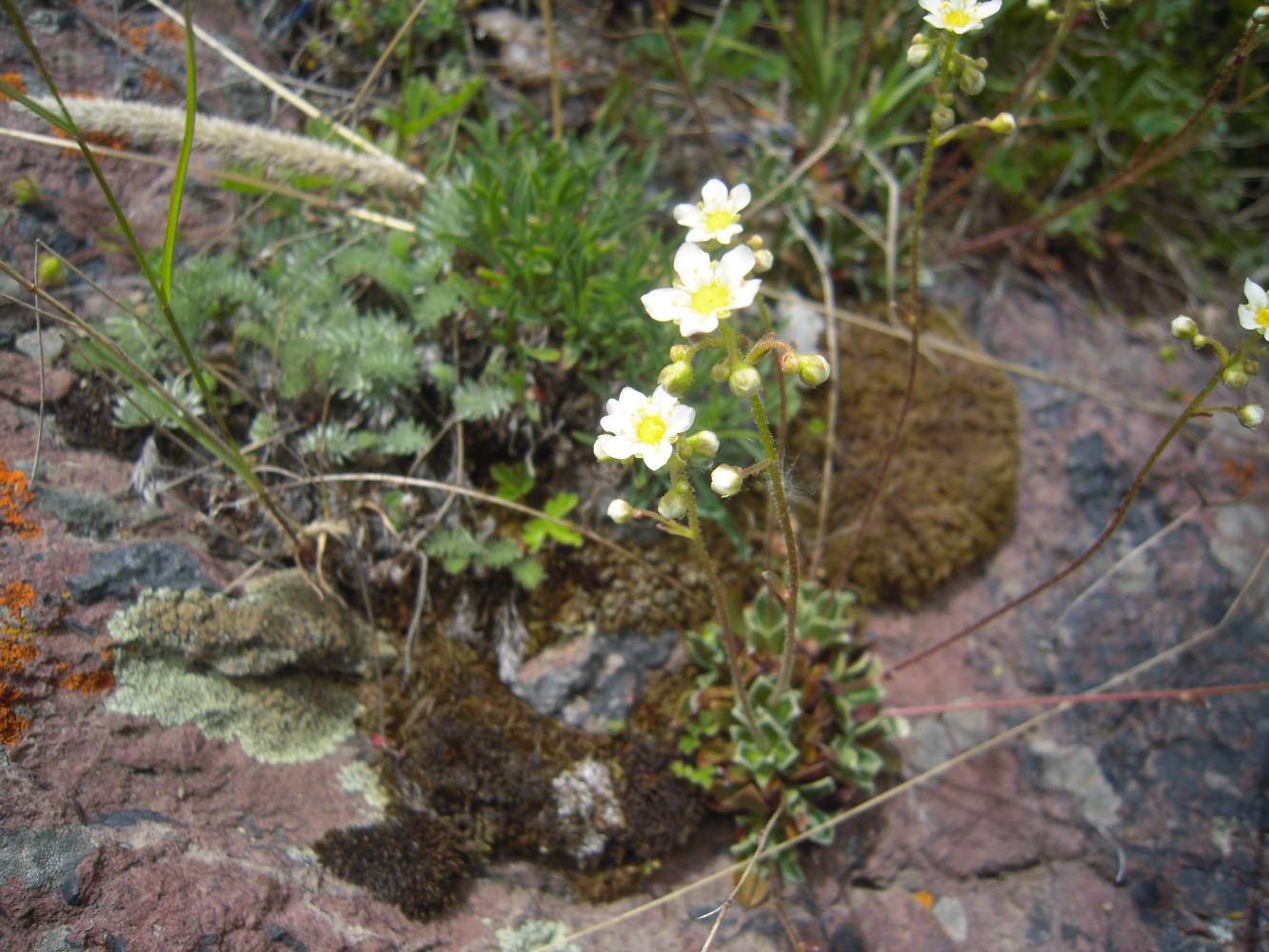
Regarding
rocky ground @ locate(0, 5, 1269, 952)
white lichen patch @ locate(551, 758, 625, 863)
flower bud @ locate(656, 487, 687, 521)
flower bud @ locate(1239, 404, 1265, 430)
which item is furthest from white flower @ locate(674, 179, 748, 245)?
white lichen patch @ locate(551, 758, 625, 863)

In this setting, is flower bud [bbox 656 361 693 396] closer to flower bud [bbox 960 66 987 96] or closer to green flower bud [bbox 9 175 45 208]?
flower bud [bbox 960 66 987 96]

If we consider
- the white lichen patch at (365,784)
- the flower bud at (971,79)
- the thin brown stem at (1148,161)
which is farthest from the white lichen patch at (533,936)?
the thin brown stem at (1148,161)

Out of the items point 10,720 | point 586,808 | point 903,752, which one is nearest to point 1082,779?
point 903,752

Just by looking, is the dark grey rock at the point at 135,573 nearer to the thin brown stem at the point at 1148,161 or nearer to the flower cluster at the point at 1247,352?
the flower cluster at the point at 1247,352

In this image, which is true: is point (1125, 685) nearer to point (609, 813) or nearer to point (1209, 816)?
point (1209, 816)

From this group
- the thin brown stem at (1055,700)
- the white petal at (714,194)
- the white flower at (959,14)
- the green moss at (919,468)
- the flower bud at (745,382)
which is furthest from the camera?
the green moss at (919,468)

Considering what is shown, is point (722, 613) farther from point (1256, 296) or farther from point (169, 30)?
point (169, 30)

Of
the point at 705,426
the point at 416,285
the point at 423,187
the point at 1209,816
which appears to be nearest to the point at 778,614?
the point at 705,426
